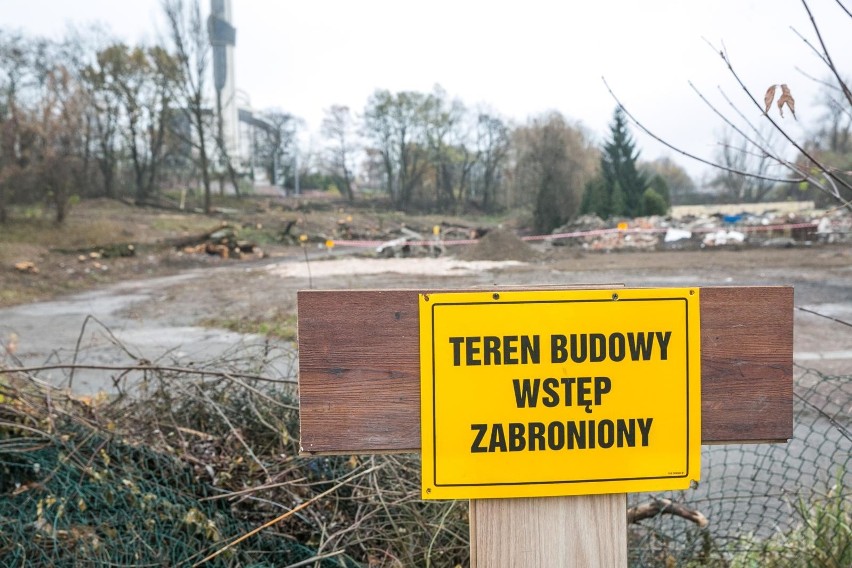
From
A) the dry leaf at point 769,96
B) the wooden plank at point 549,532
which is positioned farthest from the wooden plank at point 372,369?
the dry leaf at point 769,96

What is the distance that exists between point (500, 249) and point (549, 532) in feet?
69.0

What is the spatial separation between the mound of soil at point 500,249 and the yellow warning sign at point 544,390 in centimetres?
2049

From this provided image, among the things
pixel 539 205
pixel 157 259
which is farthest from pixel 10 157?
pixel 539 205

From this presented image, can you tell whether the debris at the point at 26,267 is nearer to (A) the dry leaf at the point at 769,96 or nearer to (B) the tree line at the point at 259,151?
(B) the tree line at the point at 259,151

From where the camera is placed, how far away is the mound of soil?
22.0m

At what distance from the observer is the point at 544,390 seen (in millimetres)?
1472

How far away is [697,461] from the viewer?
1520 mm

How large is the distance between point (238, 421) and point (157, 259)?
66.7 feet

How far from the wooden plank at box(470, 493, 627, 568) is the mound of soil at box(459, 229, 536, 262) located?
20.5 meters

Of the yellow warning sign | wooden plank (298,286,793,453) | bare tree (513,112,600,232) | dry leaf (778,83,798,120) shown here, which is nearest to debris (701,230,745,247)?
bare tree (513,112,600,232)

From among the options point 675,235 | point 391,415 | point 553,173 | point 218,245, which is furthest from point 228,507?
point 553,173

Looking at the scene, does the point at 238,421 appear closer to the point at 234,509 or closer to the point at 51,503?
the point at 234,509

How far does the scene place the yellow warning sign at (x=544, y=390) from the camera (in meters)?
1.47

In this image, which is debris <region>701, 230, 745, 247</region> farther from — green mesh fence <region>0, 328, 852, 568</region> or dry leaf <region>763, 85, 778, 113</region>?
dry leaf <region>763, 85, 778, 113</region>
